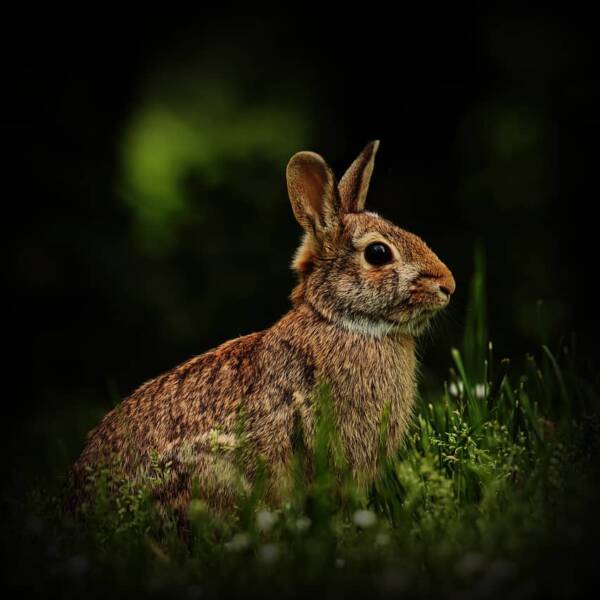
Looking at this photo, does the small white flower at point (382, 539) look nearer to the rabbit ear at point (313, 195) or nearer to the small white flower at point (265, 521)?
the small white flower at point (265, 521)

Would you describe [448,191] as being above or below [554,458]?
above

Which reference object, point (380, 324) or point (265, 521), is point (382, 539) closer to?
point (265, 521)

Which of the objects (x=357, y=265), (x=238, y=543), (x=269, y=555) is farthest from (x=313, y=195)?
(x=269, y=555)

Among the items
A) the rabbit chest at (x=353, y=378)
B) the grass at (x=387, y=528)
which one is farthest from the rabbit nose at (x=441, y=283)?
the grass at (x=387, y=528)

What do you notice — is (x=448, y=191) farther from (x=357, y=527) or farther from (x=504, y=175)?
(x=357, y=527)

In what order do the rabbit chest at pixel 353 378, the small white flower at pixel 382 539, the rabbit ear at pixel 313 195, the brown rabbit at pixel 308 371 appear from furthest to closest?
1. the rabbit ear at pixel 313 195
2. the rabbit chest at pixel 353 378
3. the brown rabbit at pixel 308 371
4. the small white flower at pixel 382 539

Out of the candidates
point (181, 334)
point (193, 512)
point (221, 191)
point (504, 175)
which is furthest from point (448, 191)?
point (193, 512)
